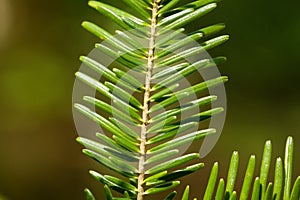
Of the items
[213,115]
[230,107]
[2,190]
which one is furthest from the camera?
[230,107]

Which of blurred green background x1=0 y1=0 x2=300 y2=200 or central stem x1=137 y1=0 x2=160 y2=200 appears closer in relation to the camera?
central stem x1=137 y1=0 x2=160 y2=200

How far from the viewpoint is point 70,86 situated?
155cm

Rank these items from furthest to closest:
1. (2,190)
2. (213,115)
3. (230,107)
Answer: (230,107), (2,190), (213,115)

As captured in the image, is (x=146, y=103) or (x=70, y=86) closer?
(x=146, y=103)

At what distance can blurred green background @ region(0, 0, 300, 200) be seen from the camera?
1.50 m

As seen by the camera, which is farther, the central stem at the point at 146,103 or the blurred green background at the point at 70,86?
the blurred green background at the point at 70,86

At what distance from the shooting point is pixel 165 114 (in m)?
0.20

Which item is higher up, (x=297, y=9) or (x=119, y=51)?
(x=297, y=9)

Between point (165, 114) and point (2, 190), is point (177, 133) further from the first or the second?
point (2, 190)

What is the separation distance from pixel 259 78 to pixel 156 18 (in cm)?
142

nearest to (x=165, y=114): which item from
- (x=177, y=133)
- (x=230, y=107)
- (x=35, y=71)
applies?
(x=177, y=133)

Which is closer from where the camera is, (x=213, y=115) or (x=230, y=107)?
(x=213, y=115)

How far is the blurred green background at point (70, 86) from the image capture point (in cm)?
150

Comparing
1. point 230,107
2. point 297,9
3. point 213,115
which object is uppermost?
point 297,9
